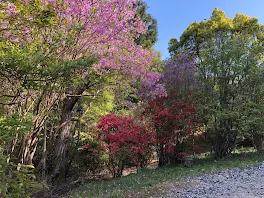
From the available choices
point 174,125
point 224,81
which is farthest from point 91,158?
point 224,81

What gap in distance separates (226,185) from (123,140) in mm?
3450

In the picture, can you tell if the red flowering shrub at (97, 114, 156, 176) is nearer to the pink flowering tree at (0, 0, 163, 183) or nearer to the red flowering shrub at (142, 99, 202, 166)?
the red flowering shrub at (142, 99, 202, 166)

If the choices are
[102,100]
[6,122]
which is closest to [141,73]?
[102,100]

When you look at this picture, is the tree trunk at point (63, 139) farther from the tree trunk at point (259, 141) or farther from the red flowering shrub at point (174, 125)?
the tree trunk at point (259, 141)

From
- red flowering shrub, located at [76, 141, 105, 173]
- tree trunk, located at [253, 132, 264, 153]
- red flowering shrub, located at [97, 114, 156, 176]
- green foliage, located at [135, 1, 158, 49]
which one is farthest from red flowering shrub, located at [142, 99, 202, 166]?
green foliage, located at [135, 1, 158, 49]

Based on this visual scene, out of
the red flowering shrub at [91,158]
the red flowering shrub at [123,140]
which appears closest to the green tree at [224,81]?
the red flowering shrub at [123,140]

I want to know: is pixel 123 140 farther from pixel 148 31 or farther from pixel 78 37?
pixel 148 31

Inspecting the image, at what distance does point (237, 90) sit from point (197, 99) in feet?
4.64

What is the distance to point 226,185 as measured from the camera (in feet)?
17.3

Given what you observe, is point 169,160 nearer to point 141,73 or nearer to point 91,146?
point 91,146

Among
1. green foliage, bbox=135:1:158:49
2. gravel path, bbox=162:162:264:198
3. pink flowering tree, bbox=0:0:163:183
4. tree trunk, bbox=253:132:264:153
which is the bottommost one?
gravel path, bbox=162:162:264:198

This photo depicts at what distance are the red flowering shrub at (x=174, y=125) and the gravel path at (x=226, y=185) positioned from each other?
2.12m

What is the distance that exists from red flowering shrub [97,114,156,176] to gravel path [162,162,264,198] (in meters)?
2.49

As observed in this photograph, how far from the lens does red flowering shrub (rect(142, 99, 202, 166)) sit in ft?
27.3
